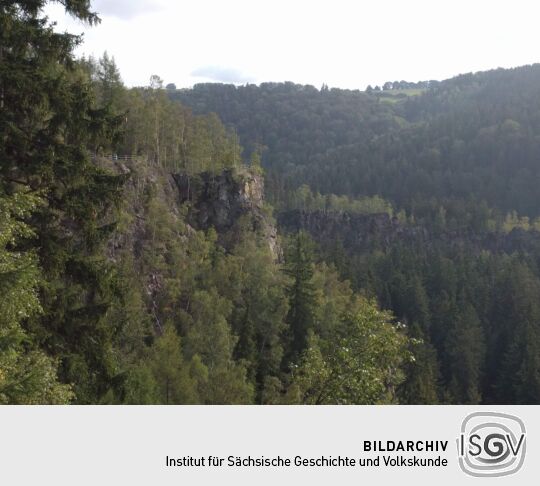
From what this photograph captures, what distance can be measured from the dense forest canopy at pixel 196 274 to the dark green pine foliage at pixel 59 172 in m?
0.04

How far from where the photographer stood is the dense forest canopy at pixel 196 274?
11.4 m

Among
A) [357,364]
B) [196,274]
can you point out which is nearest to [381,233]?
[196,274]

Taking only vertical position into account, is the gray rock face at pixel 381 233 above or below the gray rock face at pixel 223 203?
below

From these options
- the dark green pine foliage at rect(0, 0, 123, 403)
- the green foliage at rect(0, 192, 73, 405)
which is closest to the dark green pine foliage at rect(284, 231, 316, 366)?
the dark green pine foliage at rect(0, 0, 123, 403)

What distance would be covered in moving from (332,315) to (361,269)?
57.9m

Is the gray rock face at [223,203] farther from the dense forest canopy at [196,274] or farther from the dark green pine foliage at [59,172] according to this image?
the dark green pine foliage at [59,172]

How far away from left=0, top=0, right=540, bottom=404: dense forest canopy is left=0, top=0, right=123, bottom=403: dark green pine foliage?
42mm

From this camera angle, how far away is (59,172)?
453 inches

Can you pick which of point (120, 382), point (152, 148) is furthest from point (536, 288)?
point (120, 382)

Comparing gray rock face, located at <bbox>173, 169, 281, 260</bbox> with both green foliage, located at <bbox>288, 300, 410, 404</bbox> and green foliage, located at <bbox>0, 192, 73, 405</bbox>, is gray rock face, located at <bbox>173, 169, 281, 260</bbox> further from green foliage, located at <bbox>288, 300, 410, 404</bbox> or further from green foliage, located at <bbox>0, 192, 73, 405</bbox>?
green foliage, located at <bbox>0, 192, 73, 405</bbox>

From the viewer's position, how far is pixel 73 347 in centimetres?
1225

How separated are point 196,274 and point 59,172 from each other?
129 ft
